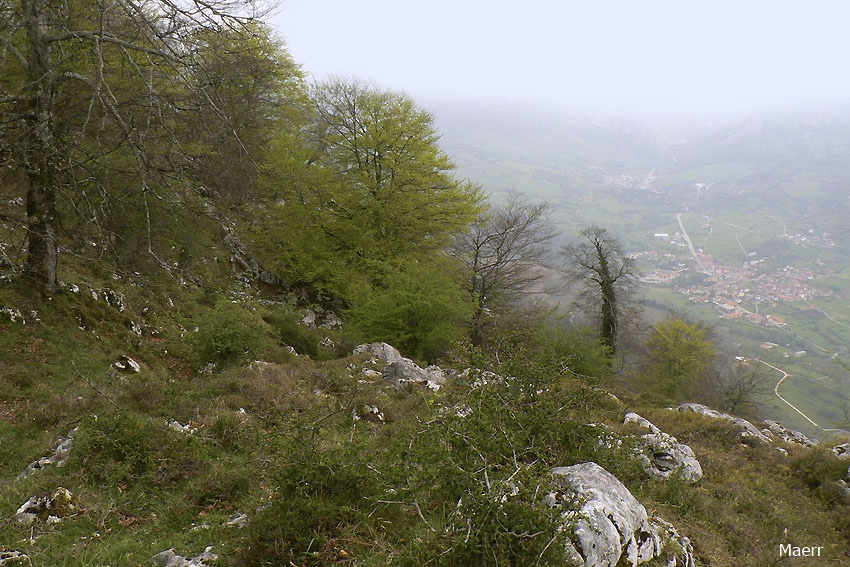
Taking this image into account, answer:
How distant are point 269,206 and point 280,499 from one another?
16725 millimetres

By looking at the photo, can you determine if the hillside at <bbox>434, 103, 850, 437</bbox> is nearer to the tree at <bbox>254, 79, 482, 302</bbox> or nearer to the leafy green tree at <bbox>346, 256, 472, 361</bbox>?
the leafy green tree at <bbox>346, 256, 472, 361</bbox>

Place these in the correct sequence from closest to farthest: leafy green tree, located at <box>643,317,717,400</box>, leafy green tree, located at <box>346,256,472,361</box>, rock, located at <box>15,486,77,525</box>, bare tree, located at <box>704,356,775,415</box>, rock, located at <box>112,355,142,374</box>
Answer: rock, located at <box>15,486,77,525</box>, rock, located at <box>112,355,142,374</box>, leafy green tree, located at <box>346,256,472,361</box>, bare tree, located at <box>704,356,775,415</box>, leafy green tree, located at <box>643,317,717,400</box>

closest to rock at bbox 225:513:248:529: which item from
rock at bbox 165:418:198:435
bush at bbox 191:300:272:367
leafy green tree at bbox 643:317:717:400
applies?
rock at bbox 165:418:198:435

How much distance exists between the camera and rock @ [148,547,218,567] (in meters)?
3.28

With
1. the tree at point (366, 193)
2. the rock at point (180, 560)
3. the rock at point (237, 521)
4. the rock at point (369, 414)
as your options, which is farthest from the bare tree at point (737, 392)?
the rock at point (180, 560)

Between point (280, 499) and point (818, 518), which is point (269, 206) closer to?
point (280, 499)

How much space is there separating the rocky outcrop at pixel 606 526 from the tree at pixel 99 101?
4938 mm

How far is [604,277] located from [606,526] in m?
18.3

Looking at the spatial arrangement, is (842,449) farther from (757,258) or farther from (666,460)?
(757,258)

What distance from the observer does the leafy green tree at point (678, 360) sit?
21.8m

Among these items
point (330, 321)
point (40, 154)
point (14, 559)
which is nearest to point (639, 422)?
point (14, 559)

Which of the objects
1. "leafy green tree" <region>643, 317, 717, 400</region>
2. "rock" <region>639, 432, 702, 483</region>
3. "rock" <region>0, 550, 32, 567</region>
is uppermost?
"rock" <region>0, 550, 32, 567</region>

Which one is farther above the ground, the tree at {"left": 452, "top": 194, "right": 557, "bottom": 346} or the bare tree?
the tree at {"left": 452, "top": 194, "right": 557, "bottom": 346}

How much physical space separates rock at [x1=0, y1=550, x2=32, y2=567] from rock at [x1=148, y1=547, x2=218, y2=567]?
792 millimetres
